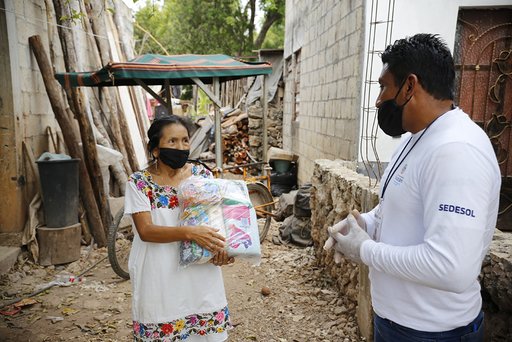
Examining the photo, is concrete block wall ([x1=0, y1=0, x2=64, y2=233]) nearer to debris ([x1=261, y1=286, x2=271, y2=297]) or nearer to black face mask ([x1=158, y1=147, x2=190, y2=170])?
debris ([x1=261, y1=286, x2=271, y2=297])

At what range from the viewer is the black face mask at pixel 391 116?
148 cm

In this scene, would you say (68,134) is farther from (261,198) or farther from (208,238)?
(208,238)

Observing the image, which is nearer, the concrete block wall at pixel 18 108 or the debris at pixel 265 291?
the debris at pixel 265 291

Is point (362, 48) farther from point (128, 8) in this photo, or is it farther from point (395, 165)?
point (128, 8)

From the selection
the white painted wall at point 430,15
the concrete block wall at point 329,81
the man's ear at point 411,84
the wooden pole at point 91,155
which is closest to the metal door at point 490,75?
the white painted wall at point 430,15

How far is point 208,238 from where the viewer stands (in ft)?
6.01

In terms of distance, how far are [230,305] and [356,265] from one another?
4.51ft

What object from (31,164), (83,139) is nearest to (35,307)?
(31,164)

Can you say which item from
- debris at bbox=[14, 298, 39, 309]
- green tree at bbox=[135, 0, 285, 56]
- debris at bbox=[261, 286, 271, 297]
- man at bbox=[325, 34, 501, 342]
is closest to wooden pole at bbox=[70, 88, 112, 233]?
debris at bbox=[14, 298, 39, 309]

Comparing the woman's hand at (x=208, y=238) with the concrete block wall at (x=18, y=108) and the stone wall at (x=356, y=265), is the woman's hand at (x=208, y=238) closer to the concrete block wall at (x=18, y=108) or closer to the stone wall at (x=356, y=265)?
the stone wall at (x=356, y=265)

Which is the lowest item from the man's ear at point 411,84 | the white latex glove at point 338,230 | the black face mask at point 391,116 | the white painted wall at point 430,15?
the white latex glove at point 338,230

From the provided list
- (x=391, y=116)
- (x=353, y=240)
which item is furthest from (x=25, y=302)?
(x=391, y=116)

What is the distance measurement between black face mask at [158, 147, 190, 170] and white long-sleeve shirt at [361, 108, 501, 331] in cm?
110

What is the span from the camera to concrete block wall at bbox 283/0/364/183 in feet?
15.9
